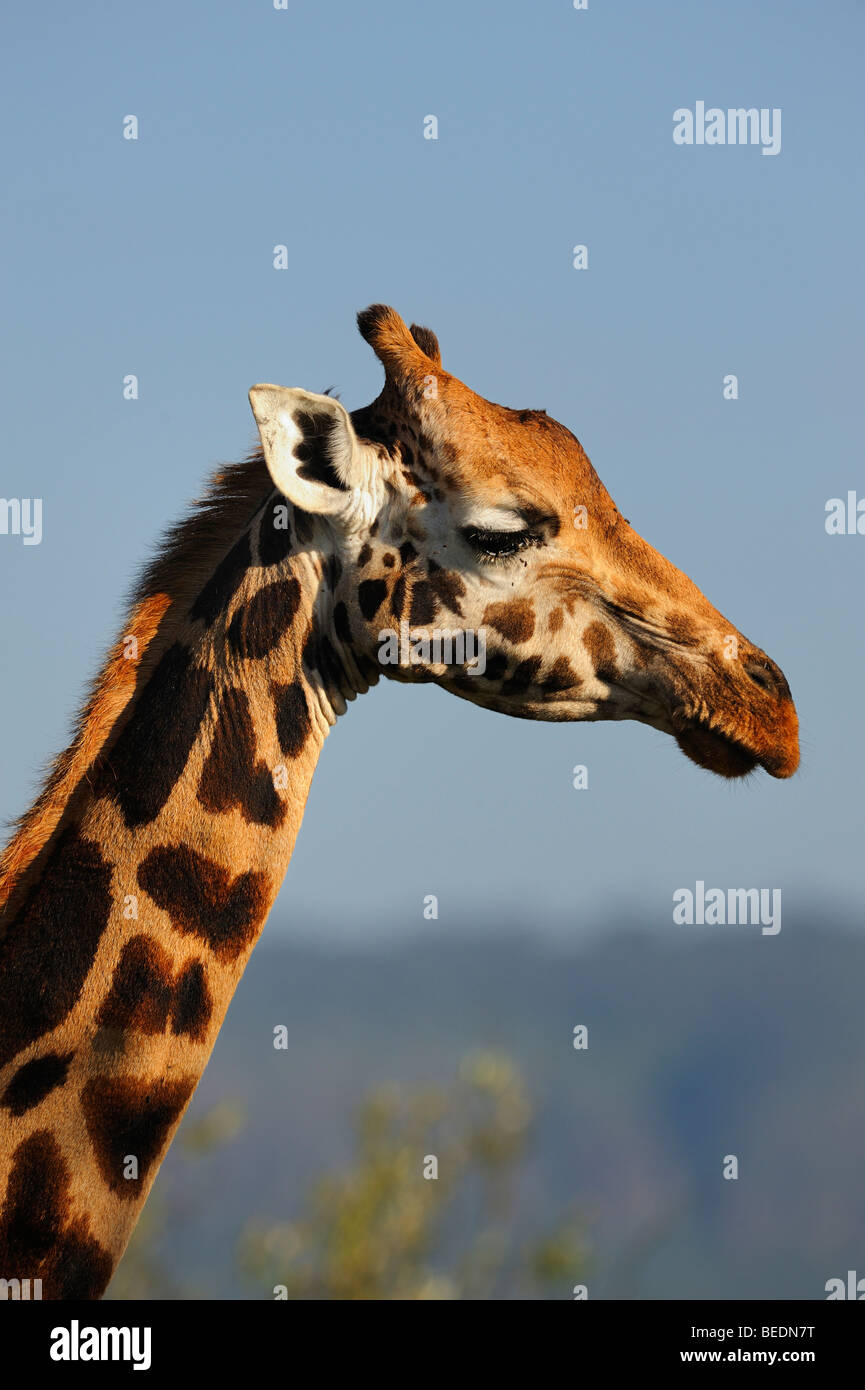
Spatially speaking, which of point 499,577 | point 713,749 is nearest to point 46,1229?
point 499,577

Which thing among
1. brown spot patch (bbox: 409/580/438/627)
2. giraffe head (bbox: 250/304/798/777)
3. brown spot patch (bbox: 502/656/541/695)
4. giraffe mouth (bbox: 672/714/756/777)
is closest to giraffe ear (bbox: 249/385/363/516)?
giraffe head (bbox: 250/304/798/777)

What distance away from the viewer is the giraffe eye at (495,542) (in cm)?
701

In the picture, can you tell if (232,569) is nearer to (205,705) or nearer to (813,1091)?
(205,705)

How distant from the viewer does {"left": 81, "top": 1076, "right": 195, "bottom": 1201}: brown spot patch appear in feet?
20.2

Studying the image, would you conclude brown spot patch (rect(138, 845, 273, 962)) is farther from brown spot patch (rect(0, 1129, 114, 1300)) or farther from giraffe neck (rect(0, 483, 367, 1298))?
brown spot patch (rect(0, 1129, 114, 1300))

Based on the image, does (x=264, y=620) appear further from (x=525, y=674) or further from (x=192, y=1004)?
(x=192, y=1004)

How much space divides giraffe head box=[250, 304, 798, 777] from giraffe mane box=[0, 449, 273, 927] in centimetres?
55

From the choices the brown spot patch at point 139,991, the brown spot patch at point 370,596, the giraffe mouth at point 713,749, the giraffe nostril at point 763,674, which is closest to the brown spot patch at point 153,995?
the brown spot patch at point 139,991

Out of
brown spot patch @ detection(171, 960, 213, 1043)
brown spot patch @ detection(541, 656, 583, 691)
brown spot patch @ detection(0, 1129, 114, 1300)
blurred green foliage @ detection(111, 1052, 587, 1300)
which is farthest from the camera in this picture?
blurred green foliage @ detection(111, 1052, 587, 1300)

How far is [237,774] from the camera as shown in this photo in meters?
6.60

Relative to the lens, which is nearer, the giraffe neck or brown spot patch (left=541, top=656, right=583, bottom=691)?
the giraffe neck

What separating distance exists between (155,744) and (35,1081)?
1416mm

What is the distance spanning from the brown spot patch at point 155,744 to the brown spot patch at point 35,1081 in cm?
96
